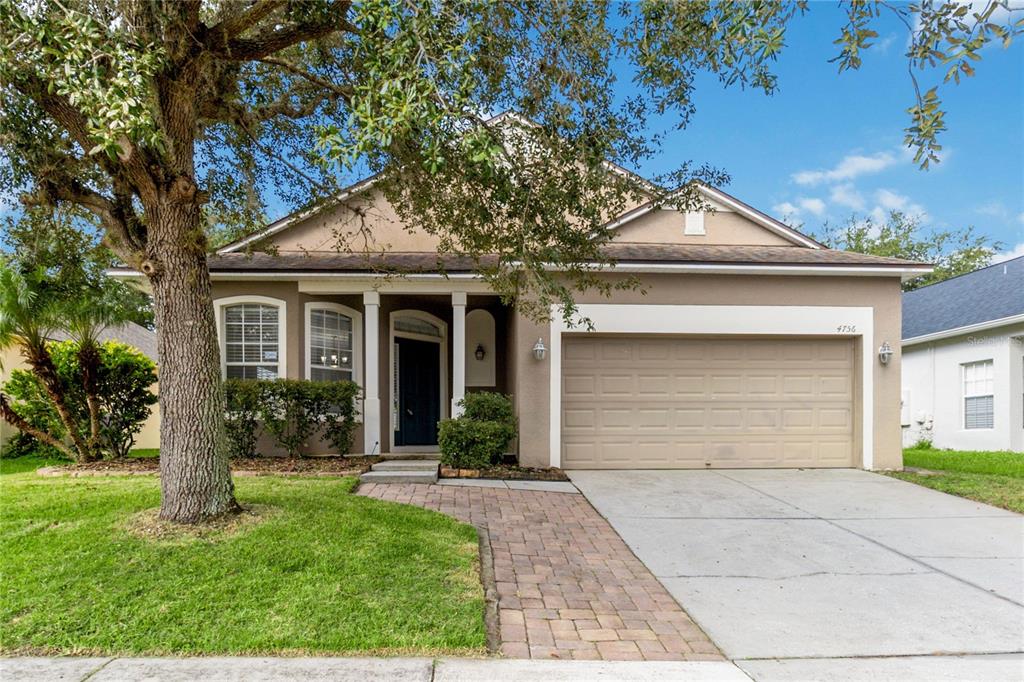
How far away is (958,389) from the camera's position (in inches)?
524

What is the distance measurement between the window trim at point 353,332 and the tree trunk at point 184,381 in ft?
15.1

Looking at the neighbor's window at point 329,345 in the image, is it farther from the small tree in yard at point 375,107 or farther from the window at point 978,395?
the window at point 978,395

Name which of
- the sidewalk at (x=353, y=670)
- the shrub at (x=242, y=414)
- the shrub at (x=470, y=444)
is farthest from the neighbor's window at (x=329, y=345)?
the sidewalk at (x=353, y=670)

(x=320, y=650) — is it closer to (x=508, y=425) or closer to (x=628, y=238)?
(x=508, y=425)

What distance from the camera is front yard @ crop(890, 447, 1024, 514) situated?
23.6ft

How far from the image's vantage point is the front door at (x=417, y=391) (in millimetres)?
10500

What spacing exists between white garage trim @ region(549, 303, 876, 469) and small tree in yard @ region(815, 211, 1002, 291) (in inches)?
770

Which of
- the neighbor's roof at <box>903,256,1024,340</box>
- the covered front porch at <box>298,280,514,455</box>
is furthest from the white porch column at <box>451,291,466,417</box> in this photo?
the neighbor's roof at <box>903,256,1024,340</box>

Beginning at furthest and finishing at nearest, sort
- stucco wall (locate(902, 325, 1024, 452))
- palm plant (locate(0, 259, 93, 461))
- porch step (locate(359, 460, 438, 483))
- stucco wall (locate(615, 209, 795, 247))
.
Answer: stucco wall (locate(902, 325, 1024, 452))
stucco wall (locate(615, 209, 795, 247))
porch step (locate(359, 460, 438, 483))
palm plant (locate(0, 259, 93, 461))

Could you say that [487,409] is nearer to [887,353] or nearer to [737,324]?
[737,324]

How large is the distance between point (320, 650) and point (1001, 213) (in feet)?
98.5

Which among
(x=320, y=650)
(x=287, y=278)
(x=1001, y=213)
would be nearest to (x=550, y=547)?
(x=320, y=650)

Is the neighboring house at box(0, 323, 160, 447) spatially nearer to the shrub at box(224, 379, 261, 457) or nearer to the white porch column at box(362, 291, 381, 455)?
the shrub at box(224, 379, 261, 457)

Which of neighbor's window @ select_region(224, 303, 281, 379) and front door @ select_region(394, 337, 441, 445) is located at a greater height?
neighbor's window @ select_region(224, 303, 281, 379)
